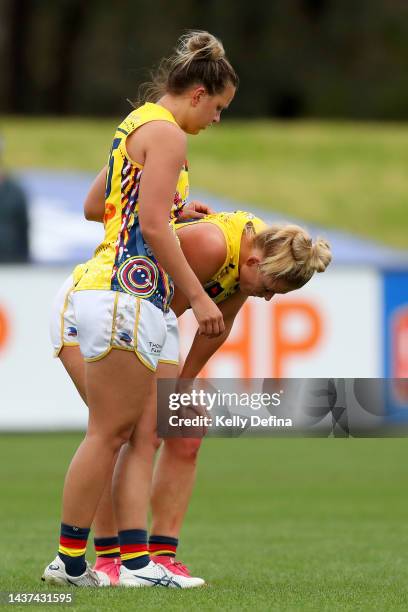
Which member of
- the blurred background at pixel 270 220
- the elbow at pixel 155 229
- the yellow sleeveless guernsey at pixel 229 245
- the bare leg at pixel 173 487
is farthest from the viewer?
the blurred background at pixel 270 220

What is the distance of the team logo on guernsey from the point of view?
15.1 feet

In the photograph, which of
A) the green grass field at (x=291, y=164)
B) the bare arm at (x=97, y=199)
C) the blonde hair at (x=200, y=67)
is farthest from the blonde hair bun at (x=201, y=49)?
the green grass field at (x=291, y=164)

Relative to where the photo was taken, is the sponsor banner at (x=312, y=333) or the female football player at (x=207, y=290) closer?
the female football player at (x=207, y=290)

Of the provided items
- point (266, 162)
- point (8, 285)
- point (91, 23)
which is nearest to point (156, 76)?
point (8, 285)

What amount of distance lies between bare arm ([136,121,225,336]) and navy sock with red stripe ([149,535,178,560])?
89cm

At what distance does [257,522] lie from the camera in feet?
24.0

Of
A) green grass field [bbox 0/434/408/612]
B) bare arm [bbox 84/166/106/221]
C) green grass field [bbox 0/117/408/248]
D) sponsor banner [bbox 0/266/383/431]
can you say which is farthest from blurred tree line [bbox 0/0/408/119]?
bare arm [bbox 84/166/106/221]

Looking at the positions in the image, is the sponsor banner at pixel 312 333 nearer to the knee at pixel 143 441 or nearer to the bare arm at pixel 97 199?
the bare arm at pixel 97 199

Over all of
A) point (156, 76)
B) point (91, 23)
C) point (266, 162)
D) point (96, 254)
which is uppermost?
point (91, 23)

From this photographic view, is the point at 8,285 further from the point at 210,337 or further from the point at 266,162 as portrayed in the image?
the point at 266,162

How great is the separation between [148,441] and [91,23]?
27039 millimetres

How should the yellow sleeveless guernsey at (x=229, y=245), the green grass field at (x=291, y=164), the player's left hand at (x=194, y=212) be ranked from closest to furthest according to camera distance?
1. the yellow sleeveless guernsey at (x=229, y=245)
2. the player's left hand at (x=194, y=212)
3. the green grass field at (x=291, y=164)

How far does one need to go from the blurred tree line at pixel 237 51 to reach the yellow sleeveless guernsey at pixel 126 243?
85.1ft

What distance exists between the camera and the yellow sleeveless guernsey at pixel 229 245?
486 centimetres
